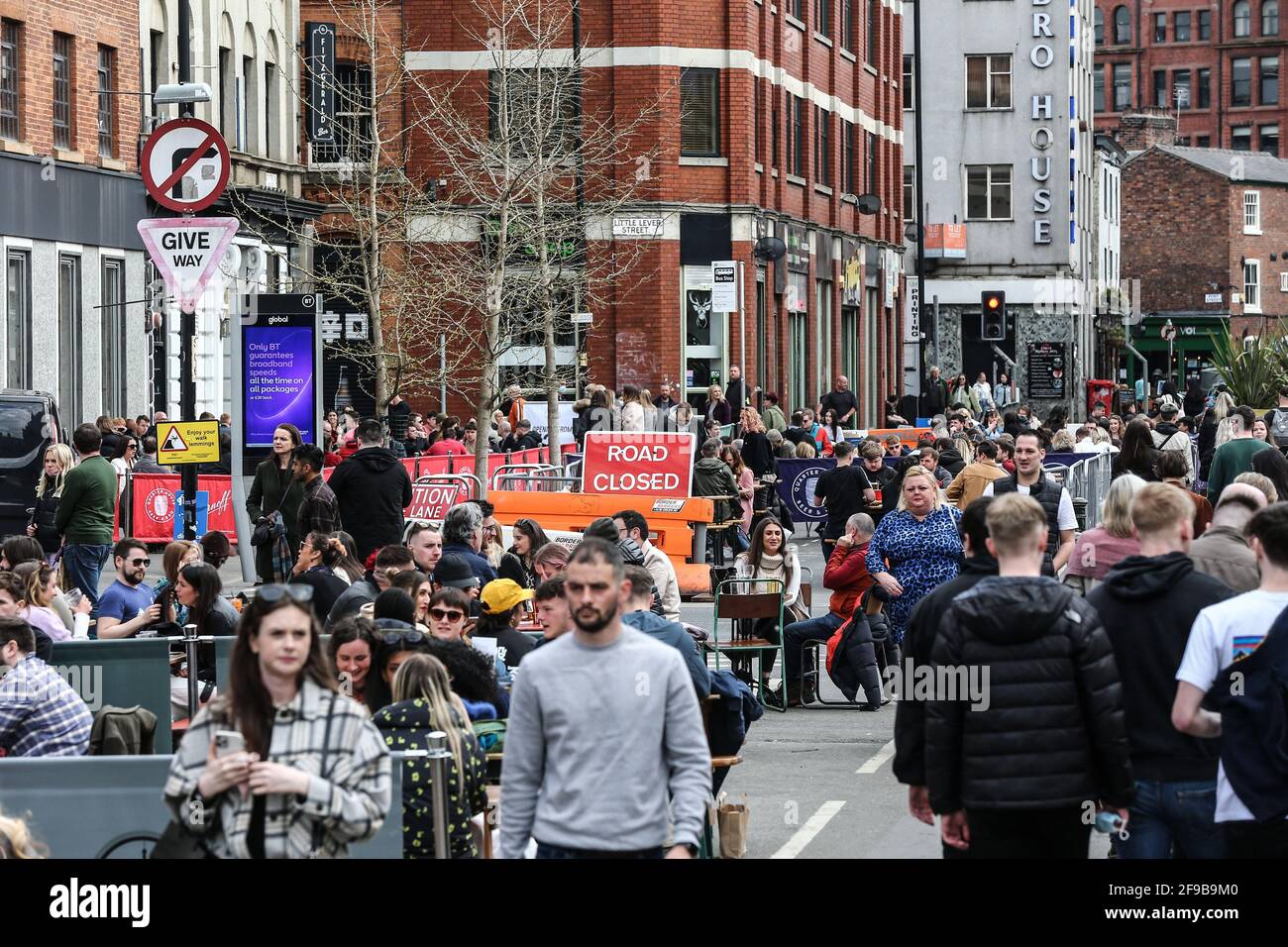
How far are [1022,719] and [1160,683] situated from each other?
716 mm

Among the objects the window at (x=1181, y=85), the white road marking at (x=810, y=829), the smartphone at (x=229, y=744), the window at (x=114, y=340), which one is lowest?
the white road marking at (x=810, y=829)

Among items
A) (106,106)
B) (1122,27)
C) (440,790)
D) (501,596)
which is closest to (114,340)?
(106,106)

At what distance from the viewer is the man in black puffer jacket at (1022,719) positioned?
717 centimetres

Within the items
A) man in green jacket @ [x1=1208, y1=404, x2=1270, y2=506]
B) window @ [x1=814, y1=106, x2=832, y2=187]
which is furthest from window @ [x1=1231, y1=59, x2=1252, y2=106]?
man in green jacket @ [x1=1208, y1=404, x2=1270, y2=506]

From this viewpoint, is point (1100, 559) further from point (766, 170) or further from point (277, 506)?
point (766, 170)

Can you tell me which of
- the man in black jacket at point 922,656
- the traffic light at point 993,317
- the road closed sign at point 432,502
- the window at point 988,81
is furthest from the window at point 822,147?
the man in black jacket at point 922,656

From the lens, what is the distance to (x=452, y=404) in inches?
1848

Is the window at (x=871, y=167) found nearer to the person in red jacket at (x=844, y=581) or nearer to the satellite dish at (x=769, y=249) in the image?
the satellite dish at (x=769, y=249)

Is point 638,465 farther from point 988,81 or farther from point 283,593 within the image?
point 988,81

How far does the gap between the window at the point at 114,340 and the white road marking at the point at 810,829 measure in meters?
25.7

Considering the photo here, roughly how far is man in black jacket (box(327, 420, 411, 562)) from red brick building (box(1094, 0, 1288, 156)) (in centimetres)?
10985

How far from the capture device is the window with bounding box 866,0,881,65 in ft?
200
